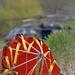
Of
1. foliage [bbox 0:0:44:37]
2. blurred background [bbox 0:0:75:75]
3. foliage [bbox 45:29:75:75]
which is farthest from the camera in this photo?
foliage [bbox 0:0:44:37]

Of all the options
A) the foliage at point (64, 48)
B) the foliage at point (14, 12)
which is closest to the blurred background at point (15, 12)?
the foliage at point (14, 12)

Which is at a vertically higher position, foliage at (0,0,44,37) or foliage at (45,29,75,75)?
foliage at (0,0,44,37)

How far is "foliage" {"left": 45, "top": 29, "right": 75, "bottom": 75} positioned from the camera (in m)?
9.77

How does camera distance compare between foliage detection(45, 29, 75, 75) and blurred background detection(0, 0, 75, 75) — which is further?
blurred background detection(0, 0, 75, 75)

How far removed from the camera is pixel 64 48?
33.3ft

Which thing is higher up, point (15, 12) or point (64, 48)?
point (15, 12)

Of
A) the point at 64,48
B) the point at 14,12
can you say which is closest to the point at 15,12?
the point at 14,12

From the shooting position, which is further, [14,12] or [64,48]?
[14,12]

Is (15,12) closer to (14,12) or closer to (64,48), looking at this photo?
(14,12)

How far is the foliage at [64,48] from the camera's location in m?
9.77

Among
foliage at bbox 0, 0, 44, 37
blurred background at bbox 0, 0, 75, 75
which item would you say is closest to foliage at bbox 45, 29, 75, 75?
blurred background at bbox 0, 0, 75, 75

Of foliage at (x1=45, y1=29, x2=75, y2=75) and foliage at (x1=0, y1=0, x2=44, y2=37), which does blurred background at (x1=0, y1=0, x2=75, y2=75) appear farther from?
foliage at (x1=45, y1=29, x2=75, y2=75)

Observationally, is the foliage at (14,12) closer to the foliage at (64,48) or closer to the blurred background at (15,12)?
the blurred background at (15,12)

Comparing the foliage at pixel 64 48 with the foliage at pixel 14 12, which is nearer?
the foliage at pixel 64 48
